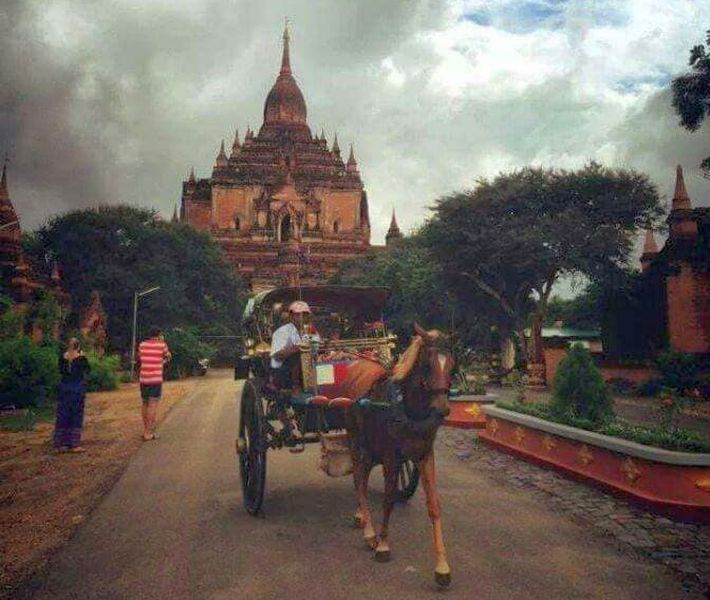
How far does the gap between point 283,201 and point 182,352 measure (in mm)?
32675

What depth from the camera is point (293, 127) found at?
67.8 m

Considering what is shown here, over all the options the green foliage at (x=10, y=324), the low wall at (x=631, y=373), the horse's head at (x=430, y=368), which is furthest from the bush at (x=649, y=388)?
the green foliage at (x=10, y=324)

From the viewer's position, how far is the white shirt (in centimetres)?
598

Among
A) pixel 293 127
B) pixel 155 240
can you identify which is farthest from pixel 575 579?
pixel 293 127

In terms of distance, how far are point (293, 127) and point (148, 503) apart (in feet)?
217

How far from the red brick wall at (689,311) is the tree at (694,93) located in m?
4.94

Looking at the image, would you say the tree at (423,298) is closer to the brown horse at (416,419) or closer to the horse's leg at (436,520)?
the brown horse at (416,419)

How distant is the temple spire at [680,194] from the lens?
21406 mm

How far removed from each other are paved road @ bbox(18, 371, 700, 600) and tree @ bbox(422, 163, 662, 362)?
1944 cm

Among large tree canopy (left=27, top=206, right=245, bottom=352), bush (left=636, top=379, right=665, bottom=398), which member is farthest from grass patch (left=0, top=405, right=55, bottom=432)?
large tree canopy (left=27, top=206, right=245, bottom=352)

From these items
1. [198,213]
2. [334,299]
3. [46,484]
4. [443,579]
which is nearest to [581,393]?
[334,299]

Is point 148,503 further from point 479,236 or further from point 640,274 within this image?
point 640,274

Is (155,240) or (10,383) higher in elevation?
(155,240)

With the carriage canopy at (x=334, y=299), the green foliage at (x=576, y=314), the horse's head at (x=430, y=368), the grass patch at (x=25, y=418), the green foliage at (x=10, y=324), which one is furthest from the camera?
the green foliage at (x=576, y=314)
